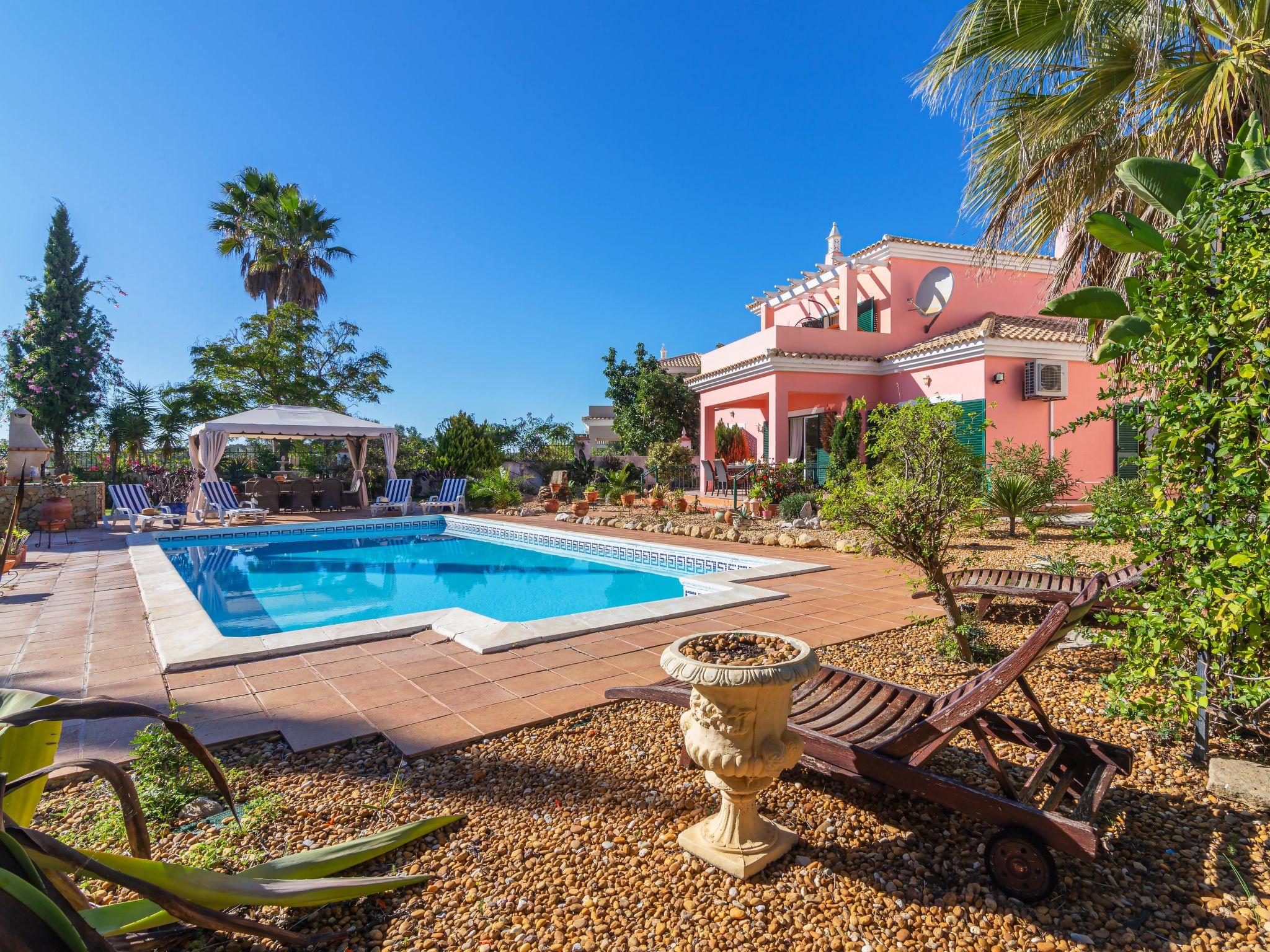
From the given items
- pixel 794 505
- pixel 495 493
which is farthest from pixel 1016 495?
pixel 495 493

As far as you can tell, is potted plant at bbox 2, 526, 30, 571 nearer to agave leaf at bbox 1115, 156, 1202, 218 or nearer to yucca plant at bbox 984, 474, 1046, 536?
agave leaf at bbox 1115, 156, 1202, 218

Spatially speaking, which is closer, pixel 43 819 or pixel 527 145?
pixel 43 819

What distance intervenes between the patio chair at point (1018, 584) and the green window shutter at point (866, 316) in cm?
1237

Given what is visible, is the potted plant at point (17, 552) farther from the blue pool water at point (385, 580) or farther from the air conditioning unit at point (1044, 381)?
the air conditioning unit at point (1044, 381)

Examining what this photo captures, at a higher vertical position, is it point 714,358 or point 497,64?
point 497,64

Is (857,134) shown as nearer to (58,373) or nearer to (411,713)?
(411,713)

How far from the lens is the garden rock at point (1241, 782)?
2373 millimetres

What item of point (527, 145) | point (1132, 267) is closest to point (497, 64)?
point (527, 145)

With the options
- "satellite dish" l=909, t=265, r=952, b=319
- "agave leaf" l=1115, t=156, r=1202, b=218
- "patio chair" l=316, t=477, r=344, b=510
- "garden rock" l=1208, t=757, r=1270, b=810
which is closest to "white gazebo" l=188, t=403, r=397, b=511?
"patio chair" l=316, t=477, r=344, b=510

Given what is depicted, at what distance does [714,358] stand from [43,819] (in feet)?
59.0

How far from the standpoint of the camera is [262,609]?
820 centimetres

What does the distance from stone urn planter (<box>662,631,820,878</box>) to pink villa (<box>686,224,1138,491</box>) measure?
1224cm

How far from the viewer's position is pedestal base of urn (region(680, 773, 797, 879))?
212cm

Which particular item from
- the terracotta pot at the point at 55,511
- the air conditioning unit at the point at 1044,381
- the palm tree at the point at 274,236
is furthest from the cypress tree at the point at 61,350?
the air conditioning unit at the point at 1044,381
